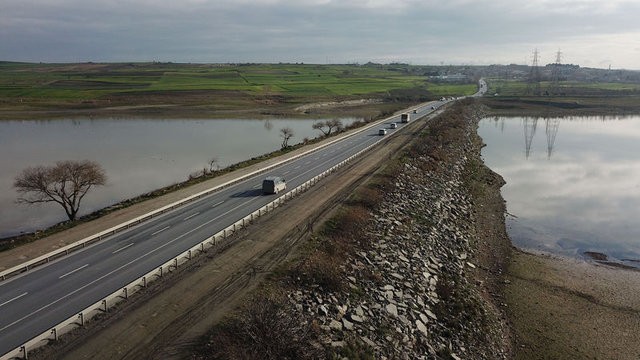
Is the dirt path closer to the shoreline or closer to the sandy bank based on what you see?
the shoreline

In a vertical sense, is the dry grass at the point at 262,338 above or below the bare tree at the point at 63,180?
below

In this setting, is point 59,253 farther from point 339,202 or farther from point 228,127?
point 228,127

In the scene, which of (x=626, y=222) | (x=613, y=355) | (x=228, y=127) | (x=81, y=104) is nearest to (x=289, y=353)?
(x=613, y=355)

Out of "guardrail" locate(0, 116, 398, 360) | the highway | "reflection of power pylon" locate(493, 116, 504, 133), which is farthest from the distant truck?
"reflection of power pylon" locate(493, 116, 504, 133)

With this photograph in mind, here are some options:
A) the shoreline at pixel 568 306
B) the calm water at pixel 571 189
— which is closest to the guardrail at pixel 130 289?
the shoreline at pixel 568 306

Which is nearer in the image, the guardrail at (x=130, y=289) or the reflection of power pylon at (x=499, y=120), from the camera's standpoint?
the guardrail at (x=130, y=289)

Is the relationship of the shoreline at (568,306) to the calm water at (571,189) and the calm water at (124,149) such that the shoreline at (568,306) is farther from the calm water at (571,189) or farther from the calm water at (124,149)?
the calm water at (124,149)
